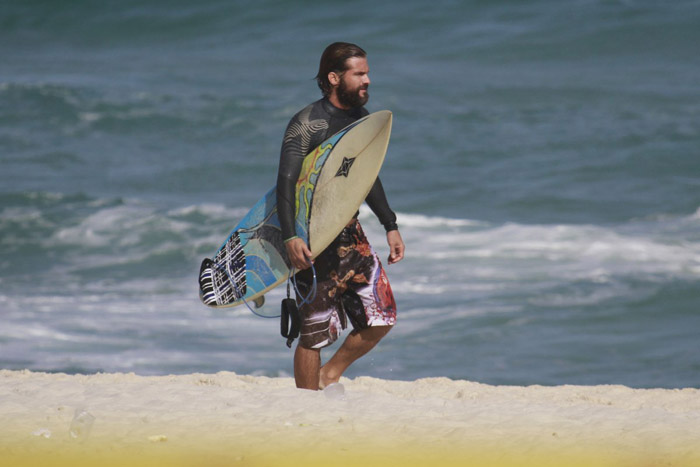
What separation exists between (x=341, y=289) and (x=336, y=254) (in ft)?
0.51

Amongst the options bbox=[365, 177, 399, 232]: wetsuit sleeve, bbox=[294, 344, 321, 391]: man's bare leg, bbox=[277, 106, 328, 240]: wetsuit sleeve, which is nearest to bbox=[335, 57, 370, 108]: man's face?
bbox=[277, 106, 328, 240]: wetsuit sleeve

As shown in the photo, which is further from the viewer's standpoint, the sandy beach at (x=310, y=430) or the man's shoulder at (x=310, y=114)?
the man's shoulder at (x=310, y=114)

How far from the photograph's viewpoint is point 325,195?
13.9 feet

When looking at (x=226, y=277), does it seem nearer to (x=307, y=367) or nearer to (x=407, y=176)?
(x=307, y=367)

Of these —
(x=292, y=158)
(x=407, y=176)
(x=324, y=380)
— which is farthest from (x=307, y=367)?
(x=407, y=176)

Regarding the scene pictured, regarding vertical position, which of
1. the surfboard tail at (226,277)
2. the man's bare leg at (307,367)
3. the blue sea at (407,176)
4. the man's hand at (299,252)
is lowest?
the blue sea at (407,176)

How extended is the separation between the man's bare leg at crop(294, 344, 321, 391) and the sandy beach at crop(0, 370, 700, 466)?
169 mm

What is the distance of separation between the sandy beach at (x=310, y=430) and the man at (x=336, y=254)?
0.79 ft

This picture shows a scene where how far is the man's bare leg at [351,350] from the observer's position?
4379mm

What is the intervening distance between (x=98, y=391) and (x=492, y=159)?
1327 cm

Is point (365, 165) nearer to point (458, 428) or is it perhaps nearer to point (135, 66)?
point (458, 428)

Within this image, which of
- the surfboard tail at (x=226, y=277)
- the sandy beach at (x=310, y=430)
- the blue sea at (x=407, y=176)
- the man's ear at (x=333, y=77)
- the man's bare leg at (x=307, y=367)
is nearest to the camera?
the sandy beach at (x=310, y=430)

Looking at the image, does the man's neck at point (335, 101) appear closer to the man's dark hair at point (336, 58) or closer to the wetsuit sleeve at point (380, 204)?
the man's dark hair at point (336, 58)

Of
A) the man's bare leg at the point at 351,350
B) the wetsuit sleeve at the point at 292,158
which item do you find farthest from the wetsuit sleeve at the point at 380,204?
the man's bare leg at the point at 351,350
